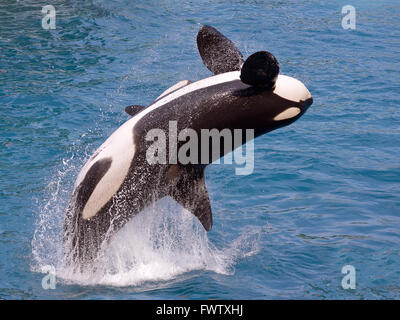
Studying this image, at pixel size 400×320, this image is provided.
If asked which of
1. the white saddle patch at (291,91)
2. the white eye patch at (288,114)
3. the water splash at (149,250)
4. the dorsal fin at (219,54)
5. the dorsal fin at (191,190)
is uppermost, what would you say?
the dorsal fin at (219,54)

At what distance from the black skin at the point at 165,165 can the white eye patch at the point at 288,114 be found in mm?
35

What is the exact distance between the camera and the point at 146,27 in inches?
668

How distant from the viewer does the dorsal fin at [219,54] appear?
6602 mm

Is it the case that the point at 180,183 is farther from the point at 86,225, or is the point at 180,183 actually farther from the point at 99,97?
the point at 99,97

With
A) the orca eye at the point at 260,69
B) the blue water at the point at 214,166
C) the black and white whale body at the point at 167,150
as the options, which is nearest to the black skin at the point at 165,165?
the black and white whale body at the point at 167,150

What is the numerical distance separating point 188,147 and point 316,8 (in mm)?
14531

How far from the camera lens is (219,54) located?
21.7 ft

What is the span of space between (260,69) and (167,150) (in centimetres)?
121

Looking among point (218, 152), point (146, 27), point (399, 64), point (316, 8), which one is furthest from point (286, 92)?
point (316, 8)

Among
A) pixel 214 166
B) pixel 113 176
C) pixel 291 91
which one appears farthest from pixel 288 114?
pixel 214 166

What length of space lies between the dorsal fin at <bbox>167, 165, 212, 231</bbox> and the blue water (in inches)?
18.3

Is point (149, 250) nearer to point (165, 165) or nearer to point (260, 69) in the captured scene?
point (165, 165)

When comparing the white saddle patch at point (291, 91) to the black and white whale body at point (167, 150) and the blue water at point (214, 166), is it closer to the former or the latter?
the black and white whale body at point (167, 150)
